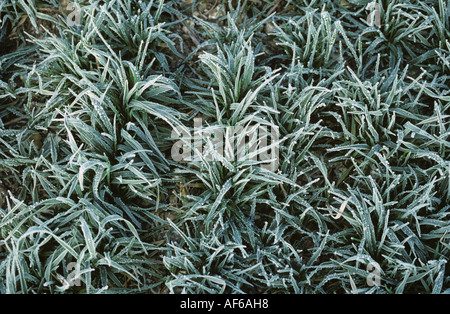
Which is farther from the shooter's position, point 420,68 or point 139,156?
point 420,68

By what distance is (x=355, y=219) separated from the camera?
136cm

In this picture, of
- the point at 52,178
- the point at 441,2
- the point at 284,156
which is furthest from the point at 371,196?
the point at 52,178

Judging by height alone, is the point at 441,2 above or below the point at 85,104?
above

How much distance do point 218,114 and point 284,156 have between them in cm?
27

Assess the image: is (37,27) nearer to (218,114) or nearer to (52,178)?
(52,178)

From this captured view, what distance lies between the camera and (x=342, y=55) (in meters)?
1.63

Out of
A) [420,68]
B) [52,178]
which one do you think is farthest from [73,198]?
[420,68]
